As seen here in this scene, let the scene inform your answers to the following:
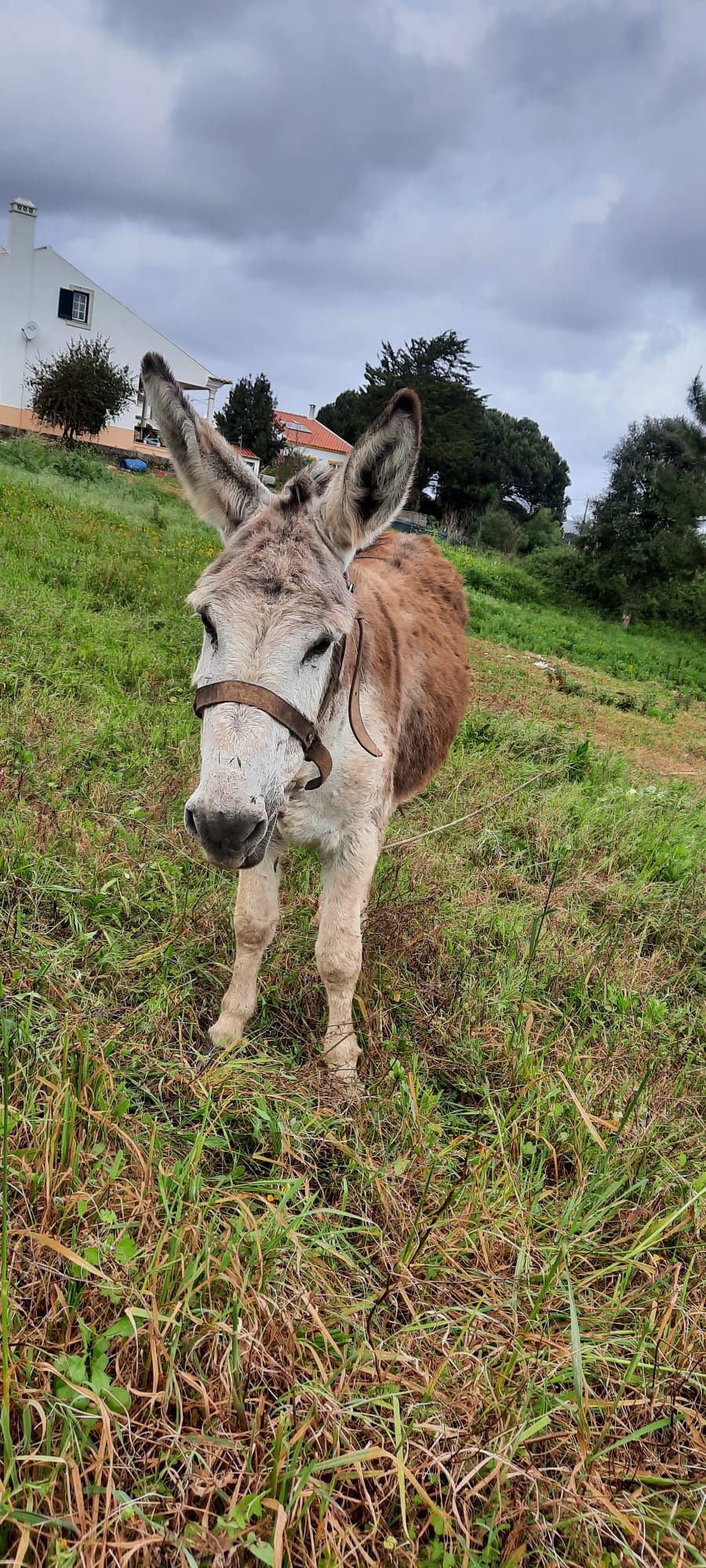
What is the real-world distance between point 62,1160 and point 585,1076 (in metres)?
1.64

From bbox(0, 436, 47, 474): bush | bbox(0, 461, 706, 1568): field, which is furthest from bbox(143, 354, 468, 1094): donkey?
bbox(0, 436, 47, 474): bush

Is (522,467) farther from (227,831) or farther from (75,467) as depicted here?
(227,831)

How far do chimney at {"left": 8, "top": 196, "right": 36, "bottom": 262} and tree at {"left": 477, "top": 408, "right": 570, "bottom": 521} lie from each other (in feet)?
93.7

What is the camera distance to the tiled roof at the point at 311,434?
1905 inches

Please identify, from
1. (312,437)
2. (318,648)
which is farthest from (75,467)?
(312,437)

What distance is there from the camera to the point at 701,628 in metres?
26.0

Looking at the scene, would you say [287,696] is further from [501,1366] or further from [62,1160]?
[501,1366]

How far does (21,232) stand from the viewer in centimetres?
3030

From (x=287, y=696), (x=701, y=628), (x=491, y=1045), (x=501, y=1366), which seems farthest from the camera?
(x=701, y=628)

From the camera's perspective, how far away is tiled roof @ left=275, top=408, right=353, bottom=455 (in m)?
48.4

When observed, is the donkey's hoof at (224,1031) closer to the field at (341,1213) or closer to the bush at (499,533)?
the field at (341,1213)

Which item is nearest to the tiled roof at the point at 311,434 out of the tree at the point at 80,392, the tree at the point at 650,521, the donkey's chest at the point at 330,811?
the tree at the point at 80,392

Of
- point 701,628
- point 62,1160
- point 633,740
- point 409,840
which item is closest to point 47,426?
point 701,628

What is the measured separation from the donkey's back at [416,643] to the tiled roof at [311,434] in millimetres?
45284
